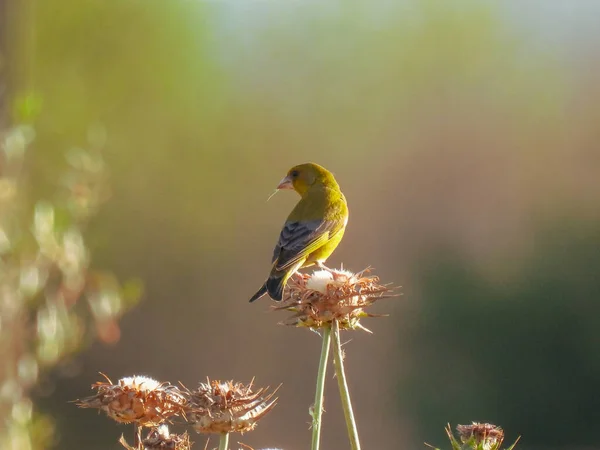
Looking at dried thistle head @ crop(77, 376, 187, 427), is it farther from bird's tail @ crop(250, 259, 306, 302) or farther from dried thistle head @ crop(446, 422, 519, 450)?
bird's tail @ crop(250, 259, 306, 302)

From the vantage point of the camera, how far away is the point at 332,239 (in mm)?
3412

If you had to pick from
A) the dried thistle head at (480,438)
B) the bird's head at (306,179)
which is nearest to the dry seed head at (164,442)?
the dried thistle head at (480,438)

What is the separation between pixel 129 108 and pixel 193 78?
2.13ft

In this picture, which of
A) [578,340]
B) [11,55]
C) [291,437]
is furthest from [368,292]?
[578,340]

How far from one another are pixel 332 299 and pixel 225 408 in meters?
0.33

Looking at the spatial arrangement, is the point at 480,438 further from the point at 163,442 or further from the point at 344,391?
the point at 163,442

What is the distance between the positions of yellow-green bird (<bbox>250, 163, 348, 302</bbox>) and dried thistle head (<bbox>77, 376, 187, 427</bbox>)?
2.72ft

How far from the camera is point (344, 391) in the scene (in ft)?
5.51

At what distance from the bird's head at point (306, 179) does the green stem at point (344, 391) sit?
207cm

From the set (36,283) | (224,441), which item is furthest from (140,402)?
(36,283)

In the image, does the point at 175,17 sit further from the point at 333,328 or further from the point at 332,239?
the point at 333,328

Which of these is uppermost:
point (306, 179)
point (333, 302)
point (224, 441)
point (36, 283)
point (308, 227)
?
point (306, 179)

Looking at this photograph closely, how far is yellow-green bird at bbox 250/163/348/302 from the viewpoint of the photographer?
293cm

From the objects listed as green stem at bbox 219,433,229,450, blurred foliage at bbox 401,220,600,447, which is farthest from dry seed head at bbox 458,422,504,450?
blurred foliage at bbox 401,220,600,447
